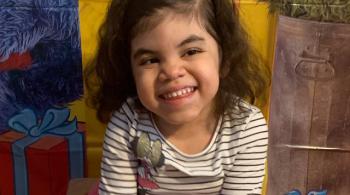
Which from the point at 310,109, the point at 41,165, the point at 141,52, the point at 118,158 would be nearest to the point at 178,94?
the point at 141,52

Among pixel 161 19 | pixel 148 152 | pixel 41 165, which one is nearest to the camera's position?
pixel 161 19

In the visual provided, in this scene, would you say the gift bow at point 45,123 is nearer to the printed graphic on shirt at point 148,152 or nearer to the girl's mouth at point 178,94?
the printed graphic on shirt at point 148,152

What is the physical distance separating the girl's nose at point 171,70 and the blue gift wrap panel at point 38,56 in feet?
1.45

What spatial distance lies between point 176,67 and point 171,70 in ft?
0.04

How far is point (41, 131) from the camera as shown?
1.44 metres

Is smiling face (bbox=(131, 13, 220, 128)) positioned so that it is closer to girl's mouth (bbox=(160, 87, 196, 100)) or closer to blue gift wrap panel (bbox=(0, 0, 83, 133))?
girl's mouth (bbox=(160, 87, 196, 100))

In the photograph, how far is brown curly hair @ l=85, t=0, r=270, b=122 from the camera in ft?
3.39

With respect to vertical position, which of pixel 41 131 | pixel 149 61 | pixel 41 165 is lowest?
pixel 41 165

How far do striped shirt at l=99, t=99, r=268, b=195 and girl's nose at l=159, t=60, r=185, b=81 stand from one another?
18 centimetres

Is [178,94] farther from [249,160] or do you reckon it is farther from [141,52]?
[249,160]

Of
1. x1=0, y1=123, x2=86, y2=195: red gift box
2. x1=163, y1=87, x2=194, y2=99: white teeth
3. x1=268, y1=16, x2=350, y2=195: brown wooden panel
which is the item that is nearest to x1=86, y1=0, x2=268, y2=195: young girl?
x1=163, y1=87, x2=194, y2=99: white teeth

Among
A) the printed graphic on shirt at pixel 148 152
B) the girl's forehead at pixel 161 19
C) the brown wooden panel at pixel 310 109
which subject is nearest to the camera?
the girl's forehead at pixel 161 19

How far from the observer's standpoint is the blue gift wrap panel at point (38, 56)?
1.34 m

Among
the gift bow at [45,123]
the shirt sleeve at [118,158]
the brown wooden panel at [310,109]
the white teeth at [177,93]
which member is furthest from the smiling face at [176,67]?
the gift bow at [45,123]
